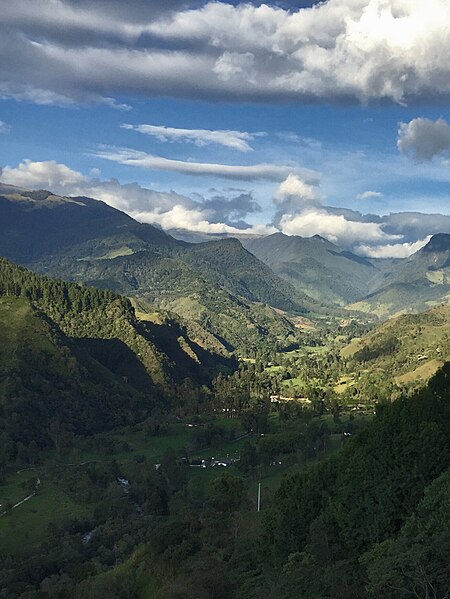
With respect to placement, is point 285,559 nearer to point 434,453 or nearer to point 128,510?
point 434,453

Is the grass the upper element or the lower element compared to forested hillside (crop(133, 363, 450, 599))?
lower

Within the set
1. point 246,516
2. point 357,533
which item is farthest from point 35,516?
point 357,533

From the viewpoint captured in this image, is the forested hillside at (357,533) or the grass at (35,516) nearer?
the forested hillside at (357,533)

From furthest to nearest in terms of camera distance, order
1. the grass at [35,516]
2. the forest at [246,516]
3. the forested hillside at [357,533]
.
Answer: the grass at [35,516] < the forest at [246,516] < the forested hillside at [357,533]

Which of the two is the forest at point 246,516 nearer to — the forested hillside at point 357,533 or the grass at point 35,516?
the forested hillside at point 357,533

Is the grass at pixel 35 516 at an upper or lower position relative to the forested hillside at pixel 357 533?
→ lower

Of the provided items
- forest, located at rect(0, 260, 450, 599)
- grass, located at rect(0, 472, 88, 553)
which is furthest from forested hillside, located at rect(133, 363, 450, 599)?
grass, located at rect(0, 472, 88, 553)

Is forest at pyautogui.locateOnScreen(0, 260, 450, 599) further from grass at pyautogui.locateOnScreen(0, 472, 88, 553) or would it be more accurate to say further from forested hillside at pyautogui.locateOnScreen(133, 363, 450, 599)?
grass at pyautogui.locateOnScreen(0, 472, 88, 553)

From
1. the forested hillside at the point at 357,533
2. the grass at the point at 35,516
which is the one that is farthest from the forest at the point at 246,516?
the grass at the point at 35,516

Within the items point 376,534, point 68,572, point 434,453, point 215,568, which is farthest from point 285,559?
point 68,572

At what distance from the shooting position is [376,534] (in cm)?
5819

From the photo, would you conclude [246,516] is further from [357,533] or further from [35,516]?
[35,516]

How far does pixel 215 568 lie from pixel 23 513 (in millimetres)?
81040

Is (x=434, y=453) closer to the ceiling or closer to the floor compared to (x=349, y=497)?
closer to the ceiling
